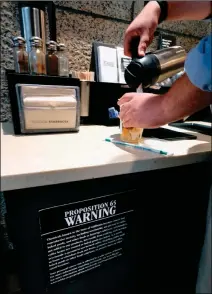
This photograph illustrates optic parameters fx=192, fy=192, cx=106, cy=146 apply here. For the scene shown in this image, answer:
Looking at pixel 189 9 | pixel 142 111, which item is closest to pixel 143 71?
pixel 142 111

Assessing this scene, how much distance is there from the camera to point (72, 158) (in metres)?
0.40

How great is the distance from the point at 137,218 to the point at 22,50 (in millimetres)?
622

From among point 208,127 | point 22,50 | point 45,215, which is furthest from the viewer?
point 208,127

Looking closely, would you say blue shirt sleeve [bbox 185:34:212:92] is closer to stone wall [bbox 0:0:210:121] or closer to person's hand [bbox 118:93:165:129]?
person's hand [bbox 118:93:165:129]

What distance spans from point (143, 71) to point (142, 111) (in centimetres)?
12

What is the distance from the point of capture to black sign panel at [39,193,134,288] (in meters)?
0.42

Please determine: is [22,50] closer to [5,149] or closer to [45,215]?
[5,149]

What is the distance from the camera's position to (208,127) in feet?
2.52

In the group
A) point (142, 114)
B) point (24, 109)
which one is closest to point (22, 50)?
point (24, 109)

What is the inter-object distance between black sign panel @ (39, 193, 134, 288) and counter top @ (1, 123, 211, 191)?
0.09m

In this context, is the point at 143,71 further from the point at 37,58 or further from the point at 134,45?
the point at 37,58

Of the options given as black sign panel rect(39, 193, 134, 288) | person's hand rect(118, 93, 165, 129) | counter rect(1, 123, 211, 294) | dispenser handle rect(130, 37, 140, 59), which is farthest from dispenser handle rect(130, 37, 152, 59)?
black sign panel rect(39, 193, 134, 288)

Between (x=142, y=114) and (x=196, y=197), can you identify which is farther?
(x=196, y=197)

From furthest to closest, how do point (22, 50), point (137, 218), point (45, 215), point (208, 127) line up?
1. point (208, 127)
2. point (22, 50)
3. point (137, 218)
4. point (45, 215)
